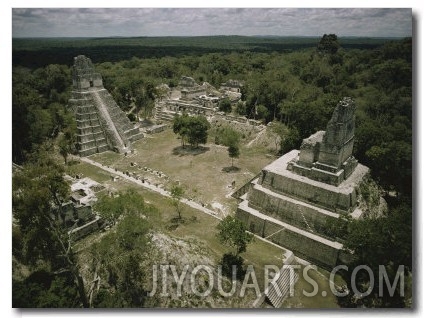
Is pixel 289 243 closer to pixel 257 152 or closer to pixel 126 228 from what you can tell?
pixel 126 228

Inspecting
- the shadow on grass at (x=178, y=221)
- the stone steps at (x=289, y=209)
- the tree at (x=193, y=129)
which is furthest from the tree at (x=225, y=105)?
the shadow on grass at (x=178, y=221)

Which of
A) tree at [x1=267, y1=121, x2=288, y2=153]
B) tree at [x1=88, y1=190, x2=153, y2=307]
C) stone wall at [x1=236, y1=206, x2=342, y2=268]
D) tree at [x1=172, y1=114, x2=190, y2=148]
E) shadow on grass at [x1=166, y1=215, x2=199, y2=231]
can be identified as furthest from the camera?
tree at [x1=172, y1=114, x2=190, y2=148]

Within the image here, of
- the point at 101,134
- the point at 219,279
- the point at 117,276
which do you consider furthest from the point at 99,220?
the point at 101,134

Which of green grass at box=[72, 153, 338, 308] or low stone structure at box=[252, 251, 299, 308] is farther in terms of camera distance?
green grass at box=[72, 153, 338, 308]

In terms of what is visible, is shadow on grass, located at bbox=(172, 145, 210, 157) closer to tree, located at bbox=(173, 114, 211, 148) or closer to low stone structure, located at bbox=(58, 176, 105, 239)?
tree, located at bbox=(173, 114, 211, 148)

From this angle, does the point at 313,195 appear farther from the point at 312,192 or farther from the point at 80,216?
the point at 80,216

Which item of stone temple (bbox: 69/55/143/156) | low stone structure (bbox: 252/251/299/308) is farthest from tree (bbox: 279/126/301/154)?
stone temple (bbox: 69/55/143/156)

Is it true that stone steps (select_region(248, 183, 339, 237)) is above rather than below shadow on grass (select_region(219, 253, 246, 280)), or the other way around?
above
